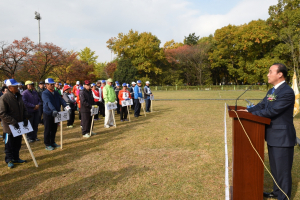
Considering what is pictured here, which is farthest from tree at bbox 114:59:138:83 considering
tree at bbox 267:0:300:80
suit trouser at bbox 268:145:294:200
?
suit trouser at bbox 268:145:294:200

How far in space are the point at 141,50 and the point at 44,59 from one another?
26.5m

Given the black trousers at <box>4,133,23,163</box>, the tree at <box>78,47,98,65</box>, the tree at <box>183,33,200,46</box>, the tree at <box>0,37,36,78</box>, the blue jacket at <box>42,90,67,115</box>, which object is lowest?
the black trousers at <box>4,133,23,163</box>

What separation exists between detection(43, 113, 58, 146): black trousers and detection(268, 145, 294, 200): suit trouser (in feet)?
19.2

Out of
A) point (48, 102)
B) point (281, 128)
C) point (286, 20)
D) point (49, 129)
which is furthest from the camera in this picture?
point (286, 20)

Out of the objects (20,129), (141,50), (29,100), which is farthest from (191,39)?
(20,129)

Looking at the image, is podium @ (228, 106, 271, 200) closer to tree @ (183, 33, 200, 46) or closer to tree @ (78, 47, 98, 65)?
tree @ (78, 47, 98, 65)

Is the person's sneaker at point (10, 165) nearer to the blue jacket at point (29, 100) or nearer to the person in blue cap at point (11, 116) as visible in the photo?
the person in blue cap at point (11, 116)

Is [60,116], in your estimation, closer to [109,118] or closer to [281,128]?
[109,118]

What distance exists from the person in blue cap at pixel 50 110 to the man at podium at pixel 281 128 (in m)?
5.47

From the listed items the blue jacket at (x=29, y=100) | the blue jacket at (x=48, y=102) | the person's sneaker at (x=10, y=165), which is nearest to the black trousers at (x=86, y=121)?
the blue jacket at (x=48, y=102)

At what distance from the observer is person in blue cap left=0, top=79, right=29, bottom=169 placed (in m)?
4.68

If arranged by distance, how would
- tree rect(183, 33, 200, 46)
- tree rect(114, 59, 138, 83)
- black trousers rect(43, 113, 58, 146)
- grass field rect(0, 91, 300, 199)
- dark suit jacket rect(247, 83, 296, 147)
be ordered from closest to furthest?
dark suit jacket rect(247, 83, 296, 147), grass field rect(0, 91, 300, 199), black trousers rect(43, 113, 58, 146), tree rect(114, 59, 138, 83), tree rect(183, 33, 200, 46)

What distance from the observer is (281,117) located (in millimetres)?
2967

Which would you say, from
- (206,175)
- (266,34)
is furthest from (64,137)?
(266,34)
